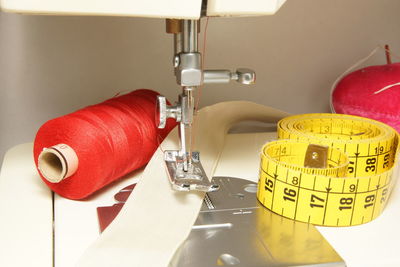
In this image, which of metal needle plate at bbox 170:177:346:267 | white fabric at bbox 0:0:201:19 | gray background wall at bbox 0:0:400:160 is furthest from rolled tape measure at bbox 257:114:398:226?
gray background wall at bbox 0:0:400:160

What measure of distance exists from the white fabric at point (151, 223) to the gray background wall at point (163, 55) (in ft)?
1.06

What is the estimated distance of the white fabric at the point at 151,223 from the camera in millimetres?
630

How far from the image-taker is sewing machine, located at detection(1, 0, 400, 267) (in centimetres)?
61

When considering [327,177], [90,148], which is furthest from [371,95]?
[90,148]

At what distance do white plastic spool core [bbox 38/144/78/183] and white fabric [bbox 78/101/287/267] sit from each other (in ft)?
0.37

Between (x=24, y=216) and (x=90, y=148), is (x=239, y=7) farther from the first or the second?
(x=24, y=216)

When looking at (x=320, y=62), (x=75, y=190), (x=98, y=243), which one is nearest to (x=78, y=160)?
(x=75, y=190)

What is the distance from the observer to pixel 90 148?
2.60 feet

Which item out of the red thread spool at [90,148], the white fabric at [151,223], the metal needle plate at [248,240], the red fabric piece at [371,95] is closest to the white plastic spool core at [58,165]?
the red thread spool at [90,148]

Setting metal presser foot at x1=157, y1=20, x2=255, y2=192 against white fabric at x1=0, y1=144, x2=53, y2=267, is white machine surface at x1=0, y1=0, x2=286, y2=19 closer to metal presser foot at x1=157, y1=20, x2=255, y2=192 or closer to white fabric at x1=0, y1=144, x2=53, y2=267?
metal presser foot at x1=157, y1=20, x2=255, y2=192

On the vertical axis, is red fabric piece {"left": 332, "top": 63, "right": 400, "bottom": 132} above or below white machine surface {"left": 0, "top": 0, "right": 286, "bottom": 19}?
below

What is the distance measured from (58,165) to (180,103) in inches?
9.4

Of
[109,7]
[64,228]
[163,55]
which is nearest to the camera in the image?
[109,7]

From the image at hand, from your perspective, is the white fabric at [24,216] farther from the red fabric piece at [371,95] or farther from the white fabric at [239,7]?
the red fabric piece at [371,95]
